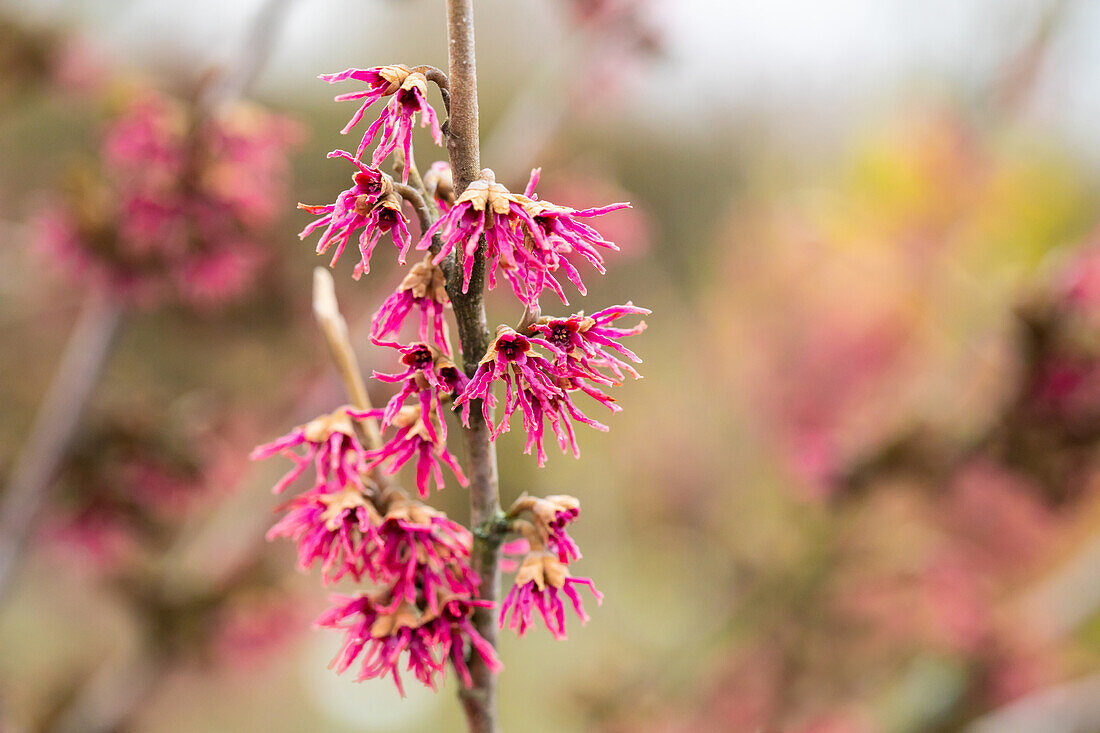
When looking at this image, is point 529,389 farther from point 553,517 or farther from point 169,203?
point 169,203

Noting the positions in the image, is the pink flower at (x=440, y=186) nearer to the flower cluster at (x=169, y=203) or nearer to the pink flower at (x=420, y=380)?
the pink flower at (x=420, y=380)

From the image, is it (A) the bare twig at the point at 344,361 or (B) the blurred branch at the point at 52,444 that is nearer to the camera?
(A) the bare twig at the point at 344,361

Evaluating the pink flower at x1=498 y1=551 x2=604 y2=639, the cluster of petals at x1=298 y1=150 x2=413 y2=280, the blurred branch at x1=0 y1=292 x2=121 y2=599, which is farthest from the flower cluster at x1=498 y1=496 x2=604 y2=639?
the blurred branch at x1=0 y1=292 x2=121 y2=599

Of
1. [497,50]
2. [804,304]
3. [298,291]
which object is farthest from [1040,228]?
[298,291]

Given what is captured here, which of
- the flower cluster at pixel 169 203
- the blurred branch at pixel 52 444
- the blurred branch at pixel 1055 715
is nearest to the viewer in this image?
the flower cluster at pixel 169 203

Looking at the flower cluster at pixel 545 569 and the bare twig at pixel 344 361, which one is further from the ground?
the bare twig at pixel 344 361

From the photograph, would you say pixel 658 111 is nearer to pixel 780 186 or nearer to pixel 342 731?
pixel 780 186

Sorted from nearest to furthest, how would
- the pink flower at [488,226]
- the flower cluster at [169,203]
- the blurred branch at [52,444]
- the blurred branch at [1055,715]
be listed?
the pink flower at [488,226] → the flower cluster at [169,203] → the blurred branch at [52,444] → the blurred branch at [1055,715]

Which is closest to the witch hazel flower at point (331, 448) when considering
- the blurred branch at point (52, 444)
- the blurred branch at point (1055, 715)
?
the blurred branch at point (52, 444)
